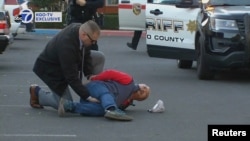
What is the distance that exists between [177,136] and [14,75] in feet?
21.9

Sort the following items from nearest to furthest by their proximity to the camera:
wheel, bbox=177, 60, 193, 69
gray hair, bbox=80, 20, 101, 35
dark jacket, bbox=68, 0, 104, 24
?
gray hair, bbox=80, 20, 101, 35 < dark jacket, bbox=68, 0, 104, 24 < wheel, bbox=177, 60, 193, 69

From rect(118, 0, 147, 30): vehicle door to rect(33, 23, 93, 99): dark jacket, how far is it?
11.3 metres

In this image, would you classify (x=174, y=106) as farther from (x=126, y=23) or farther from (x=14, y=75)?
(x=126, y=23)

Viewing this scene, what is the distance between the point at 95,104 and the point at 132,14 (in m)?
12.1

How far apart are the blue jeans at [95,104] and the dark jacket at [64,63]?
111 millimetres

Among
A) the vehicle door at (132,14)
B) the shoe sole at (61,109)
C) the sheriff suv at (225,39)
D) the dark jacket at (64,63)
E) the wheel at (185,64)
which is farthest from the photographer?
the vehicle door at (132,14)

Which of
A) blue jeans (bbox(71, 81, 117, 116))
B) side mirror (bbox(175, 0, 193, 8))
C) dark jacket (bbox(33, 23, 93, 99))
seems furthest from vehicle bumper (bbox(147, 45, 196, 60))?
blue jeans (bbox(71, 81, 117, 116))

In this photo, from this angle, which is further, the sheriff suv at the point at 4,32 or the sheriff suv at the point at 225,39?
the sheriff suv at the point at 4,32

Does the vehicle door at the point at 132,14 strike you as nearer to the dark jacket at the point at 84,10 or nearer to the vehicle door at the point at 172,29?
the vehicle door at the point at 172,29

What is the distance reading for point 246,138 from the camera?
6945 millimetres

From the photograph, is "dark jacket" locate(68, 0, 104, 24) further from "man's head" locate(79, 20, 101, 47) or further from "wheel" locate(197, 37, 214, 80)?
"man's head" locate(79, 20, 101, 47)

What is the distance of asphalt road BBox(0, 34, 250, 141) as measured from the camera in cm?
851

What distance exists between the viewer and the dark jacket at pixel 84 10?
12.6 meters

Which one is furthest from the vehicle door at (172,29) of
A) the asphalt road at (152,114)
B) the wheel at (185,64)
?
the wheel at (185,64)
